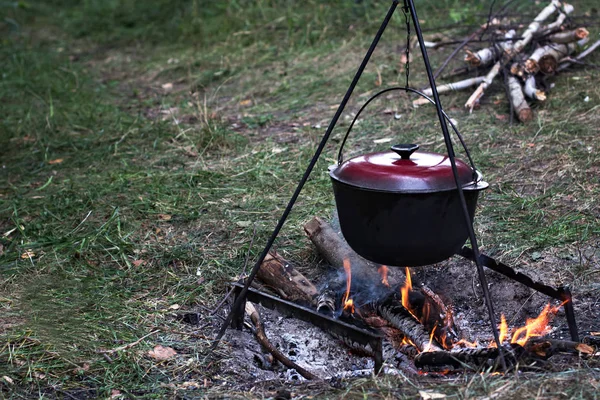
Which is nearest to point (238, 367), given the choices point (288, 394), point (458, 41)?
point (288, 394)

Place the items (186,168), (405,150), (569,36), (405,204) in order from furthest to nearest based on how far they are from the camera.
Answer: (569,36) → (186,168) → (405,150) → (405,204)

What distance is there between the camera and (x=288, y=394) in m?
2.55

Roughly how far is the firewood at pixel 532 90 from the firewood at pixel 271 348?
345cm

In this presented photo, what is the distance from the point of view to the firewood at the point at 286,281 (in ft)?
10.8

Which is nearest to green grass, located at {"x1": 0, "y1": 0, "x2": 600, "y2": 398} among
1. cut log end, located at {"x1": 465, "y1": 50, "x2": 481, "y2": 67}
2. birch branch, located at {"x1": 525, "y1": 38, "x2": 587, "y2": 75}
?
birch branch, located at {"x1": 525, "y1": 38, "x2": 587, "y2": 75}

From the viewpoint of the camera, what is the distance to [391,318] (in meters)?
3.13

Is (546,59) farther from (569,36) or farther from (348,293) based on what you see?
(348,293)

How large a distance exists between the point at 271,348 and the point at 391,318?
0.62m

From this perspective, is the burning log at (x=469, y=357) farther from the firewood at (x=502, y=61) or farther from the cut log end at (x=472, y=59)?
the cut log end at (x=472, y=59)

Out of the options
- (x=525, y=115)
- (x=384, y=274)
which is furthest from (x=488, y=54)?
(x=384, y=274)

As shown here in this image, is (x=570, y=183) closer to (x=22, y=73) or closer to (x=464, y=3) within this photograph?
(x=464, y=3)

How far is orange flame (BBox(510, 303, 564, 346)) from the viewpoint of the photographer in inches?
117

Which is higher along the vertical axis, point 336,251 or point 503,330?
point 336,251

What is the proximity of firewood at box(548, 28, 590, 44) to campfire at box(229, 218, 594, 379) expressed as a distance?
342cm
